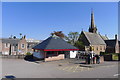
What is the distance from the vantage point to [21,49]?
42.5 metres

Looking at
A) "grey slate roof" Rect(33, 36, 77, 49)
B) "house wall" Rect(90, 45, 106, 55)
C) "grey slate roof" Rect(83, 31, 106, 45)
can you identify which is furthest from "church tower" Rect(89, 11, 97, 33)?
"grey slate roof" Rect(33, 36, 77, 49)

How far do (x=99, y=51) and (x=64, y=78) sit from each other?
4337 cm

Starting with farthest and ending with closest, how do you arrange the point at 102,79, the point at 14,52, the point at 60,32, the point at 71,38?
the point at 60,32
the point at 71,38
the point at 14,52
the point at 102,79

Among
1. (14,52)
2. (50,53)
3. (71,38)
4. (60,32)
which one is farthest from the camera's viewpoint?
(60,32)

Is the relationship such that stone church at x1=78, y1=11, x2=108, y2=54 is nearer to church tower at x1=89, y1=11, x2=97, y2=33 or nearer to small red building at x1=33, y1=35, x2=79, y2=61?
church tower at x1=89, y1=11, x2=97, y2=33

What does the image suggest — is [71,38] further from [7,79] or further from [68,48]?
[7,79]

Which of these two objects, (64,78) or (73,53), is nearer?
(64,78)

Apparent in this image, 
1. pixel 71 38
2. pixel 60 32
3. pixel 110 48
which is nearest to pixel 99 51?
pixel 110 48

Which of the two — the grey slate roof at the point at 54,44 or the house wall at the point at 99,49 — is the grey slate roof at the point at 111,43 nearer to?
the house wall at the point at 99,49

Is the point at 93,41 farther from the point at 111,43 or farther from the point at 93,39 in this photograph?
the point at 111,43

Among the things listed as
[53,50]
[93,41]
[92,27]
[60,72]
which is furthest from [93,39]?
[60,72]

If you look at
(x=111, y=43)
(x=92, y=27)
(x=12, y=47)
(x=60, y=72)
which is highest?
(x=92, y=27)

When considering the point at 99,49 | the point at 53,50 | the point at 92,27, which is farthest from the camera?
the point at 92,27

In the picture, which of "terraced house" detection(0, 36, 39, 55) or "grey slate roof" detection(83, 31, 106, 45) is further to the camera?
"grey slate roof" detection(83, 31, 106, 45)
